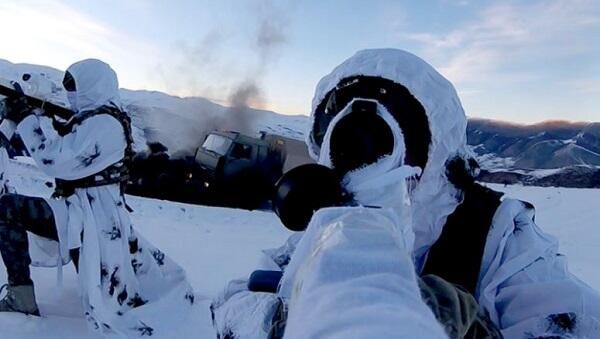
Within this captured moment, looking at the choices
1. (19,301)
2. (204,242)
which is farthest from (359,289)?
(204,242)

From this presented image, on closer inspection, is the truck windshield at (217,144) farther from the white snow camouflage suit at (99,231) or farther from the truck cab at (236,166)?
the white snow camouflage suit at (99,231)

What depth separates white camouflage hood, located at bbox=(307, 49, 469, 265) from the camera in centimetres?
138

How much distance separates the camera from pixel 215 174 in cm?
1045

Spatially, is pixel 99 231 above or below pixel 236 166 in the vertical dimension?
above

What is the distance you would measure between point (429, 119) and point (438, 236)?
10.9 inches

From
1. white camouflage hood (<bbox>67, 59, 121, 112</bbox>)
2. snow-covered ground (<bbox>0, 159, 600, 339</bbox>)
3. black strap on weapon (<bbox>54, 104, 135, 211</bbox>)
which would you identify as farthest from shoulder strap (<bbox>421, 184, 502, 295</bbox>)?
white camouflage hood (<bbox>67, 59, 121, 112</bbox>)

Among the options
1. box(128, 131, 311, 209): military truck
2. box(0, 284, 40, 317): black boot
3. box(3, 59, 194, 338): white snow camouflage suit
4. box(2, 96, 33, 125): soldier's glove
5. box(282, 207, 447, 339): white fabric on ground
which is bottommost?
box(128, 131, 311, 209): military truck

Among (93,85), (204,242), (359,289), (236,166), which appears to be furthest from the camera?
(236,166)

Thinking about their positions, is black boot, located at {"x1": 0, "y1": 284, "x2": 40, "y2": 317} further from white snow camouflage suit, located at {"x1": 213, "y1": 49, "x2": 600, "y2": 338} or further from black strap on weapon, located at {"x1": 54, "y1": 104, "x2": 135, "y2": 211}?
white snow camouflage suit, located at {"x1": 213, "y1": 49, "x2": 600, "y2": 338}

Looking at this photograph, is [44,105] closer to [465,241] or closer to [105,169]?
[105,169]

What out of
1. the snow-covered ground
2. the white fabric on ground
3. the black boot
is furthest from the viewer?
the snow-covered ground

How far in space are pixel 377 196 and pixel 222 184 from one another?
9506 millimetres

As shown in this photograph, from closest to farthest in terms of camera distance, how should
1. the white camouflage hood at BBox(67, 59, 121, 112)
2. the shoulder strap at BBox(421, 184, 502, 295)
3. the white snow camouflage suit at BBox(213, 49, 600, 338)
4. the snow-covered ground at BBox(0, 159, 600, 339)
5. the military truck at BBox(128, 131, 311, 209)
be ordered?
the white snow camouflage suit at BBox(213, 49, 600, 338) < the shoulder strap at BBox(421, 184, 502, 295) < the snow-covered ground at BBox(0, 159, 600, 339) < the white camouflage hood at BBox(67, 59, 121, 112) < the military truck at BBox(128, 131, 311, 209)

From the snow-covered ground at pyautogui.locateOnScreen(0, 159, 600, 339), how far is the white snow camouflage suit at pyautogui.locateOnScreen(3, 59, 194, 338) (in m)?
0.18
